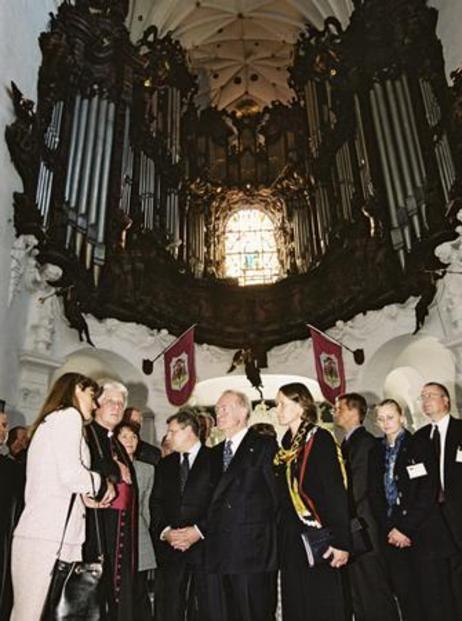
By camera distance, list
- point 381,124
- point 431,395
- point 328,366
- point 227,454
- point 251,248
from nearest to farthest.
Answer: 1. point 227,454
2. point 431,395
3. point 328,366
4. point 381,124
5. point 251,248

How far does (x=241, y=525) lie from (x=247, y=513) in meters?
0.06

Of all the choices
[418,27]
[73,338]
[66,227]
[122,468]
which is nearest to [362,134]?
[418,27]

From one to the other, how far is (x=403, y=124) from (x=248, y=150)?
4575mm

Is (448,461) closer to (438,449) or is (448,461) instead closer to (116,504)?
(438,449)

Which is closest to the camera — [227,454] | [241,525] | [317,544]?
[317,544]

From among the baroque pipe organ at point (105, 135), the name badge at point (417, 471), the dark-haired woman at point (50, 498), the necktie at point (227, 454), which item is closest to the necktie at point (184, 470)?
the necktie at point (227, 454)

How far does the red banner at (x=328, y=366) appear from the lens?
816 cm

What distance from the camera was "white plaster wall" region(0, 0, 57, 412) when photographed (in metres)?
6.52

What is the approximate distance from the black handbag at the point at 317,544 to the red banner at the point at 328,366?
18.1 ft

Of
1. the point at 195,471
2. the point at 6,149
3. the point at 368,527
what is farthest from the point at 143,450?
the point at 6,149

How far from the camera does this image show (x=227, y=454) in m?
3.03

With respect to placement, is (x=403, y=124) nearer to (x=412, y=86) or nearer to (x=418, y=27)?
(x=412, y=86)

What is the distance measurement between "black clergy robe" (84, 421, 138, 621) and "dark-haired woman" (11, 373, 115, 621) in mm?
183

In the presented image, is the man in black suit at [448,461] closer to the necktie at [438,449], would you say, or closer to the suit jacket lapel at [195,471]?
the necktie at [438,449]
